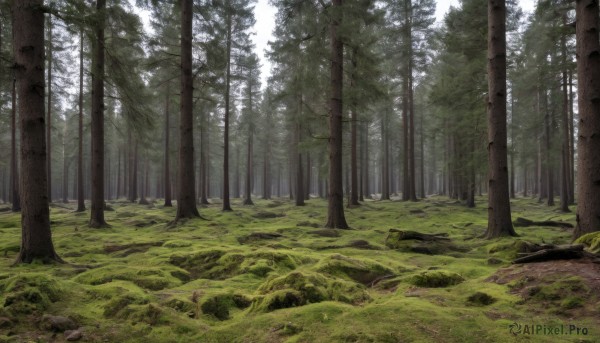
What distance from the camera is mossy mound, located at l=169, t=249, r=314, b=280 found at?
23.6ft

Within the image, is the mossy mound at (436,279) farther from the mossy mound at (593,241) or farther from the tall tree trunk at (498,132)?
the tall tree trunk at (498,132)

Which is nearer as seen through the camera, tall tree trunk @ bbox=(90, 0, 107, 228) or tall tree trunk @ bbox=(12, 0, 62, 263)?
tall tree trunk @ bbox=(12, 0, 62, 263)

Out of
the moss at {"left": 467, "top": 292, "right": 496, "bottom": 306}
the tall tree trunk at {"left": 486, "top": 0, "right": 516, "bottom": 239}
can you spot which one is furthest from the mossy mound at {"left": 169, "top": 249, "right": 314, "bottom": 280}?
the tall tree trunk at {"left": 486, "top": 0, "right": 516, "bottom": 239}

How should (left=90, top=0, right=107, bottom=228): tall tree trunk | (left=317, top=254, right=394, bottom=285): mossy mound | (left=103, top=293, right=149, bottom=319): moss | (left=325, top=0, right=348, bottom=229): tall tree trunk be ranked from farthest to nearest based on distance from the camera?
(left=90, top=0, right=107, bottom=228): tall tree trunk < (left=325, top=0, right=348, bottom=229): tall tree trunk < (left=317, top=254, right=394, bottom=285): mossy mound < (left=103, top=293, right=149, bottom=319): moss

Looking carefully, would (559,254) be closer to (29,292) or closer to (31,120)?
(29,292)

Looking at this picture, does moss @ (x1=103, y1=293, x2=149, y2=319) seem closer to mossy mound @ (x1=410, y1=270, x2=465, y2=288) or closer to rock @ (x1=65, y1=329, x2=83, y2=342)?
rock @ (x1=65, y1=329, x2=83, y2=342)

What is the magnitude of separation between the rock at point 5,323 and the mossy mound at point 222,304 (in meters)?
2.07

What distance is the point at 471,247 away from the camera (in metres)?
9.95

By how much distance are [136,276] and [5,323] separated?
2385 mm

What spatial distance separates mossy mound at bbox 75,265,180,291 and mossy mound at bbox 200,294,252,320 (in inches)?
58.6

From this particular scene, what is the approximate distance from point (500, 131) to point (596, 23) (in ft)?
11.2

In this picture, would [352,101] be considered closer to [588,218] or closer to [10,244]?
[588,218]

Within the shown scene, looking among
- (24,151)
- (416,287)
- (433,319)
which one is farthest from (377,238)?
(24,151)

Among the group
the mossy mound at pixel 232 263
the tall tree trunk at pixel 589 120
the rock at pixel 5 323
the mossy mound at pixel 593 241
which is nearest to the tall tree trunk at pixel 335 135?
the mossy mound at pixel 232 263
